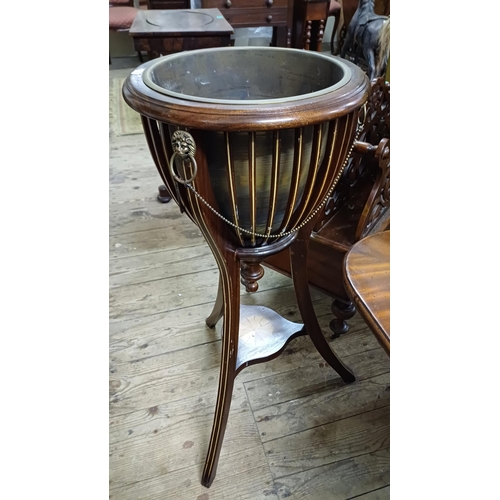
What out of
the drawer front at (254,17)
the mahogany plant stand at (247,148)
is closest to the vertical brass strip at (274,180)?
the mahogany plant stand at (247,148)

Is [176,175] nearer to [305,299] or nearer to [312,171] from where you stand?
[312,171]

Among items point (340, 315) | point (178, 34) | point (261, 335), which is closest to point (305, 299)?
point (261, 335)

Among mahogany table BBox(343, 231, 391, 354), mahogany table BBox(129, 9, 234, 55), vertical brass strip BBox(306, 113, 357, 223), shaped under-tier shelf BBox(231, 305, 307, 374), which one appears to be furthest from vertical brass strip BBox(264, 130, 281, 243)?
mahogany table BBox(129, 9, 234, 55)

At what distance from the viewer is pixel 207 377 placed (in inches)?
53.5

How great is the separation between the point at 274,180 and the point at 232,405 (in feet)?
2.46

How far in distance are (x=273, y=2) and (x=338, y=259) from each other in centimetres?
216

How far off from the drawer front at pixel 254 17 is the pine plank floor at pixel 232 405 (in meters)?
1.76

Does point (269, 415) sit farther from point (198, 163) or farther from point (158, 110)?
point (158, 110)

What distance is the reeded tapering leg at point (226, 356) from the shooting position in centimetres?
95

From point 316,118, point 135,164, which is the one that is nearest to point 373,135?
point 316,118

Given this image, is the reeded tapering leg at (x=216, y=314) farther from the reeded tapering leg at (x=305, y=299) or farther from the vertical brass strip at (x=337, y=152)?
the vertical brass strip at (x=337, y=152)

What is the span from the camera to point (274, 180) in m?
0.82

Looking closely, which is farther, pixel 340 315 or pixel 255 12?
pixel 255 12

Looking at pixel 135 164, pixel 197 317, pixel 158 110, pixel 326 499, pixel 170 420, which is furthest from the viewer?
pixel 135 164
